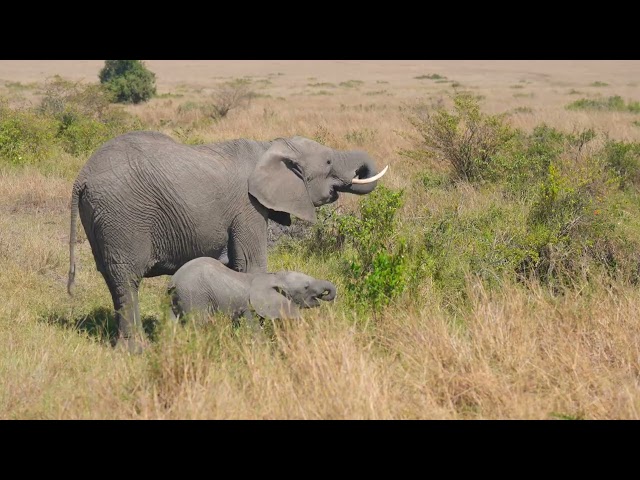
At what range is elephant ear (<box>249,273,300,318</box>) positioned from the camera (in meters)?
5.62

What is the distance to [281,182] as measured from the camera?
6168 mm

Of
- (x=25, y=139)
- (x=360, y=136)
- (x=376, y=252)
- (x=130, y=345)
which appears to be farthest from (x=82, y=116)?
(x=130, y=345)

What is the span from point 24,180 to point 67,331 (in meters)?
5.95

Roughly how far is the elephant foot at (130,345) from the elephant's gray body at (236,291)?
0.36m

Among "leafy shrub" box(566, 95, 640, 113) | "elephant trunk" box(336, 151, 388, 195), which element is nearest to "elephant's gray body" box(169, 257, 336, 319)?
"elephant trunk" box(336, 151, 388, 195)

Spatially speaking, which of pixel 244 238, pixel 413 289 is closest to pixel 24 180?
pixel 244 238

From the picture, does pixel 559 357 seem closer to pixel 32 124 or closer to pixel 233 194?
pixel 233 194

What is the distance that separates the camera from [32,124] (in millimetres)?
14250

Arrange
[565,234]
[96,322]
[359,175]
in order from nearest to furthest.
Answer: [359,175], [96,322], [565,234]

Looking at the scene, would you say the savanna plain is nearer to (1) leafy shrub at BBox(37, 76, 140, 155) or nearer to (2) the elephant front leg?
(2) the elephant front leg

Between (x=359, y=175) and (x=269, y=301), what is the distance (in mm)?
1578

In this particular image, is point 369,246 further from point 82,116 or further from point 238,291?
point 82,116

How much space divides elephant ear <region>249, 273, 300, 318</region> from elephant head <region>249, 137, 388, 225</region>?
68 centimetres

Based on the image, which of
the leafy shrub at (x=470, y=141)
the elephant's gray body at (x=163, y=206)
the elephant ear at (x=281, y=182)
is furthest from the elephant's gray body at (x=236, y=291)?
the leafy shrub at (x=470, y=141)
